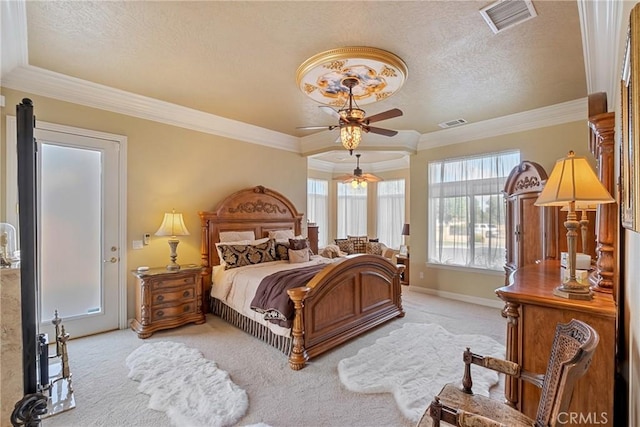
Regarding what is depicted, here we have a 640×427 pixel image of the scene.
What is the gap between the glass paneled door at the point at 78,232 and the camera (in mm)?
3436

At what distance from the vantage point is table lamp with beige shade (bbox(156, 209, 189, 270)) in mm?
3971

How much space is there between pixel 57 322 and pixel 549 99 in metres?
5.90

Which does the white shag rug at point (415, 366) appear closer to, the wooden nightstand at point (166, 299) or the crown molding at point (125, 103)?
the wooden nightstand at point (166, 299)

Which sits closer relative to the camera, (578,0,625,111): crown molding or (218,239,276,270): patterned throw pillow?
(578,0,625,111): crown molding

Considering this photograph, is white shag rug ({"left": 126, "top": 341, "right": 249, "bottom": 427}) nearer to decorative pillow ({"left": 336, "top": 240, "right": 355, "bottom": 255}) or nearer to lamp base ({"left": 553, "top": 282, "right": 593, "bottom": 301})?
lamp base ({"left": 553, "top": 282, "right": 593, "bottom": 301})

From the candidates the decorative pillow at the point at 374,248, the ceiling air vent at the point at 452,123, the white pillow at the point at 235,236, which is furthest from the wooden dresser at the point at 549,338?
the decorative pillow at the point at 374,248

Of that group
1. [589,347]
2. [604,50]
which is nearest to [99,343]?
[589,347]

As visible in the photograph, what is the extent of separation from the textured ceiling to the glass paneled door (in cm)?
87

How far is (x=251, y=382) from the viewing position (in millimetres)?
2648

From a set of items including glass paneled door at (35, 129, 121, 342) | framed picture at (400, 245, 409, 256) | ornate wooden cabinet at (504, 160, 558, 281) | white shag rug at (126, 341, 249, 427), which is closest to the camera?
white shag rug at (126, 341, 249, 427)

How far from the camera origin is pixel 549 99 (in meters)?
3.98

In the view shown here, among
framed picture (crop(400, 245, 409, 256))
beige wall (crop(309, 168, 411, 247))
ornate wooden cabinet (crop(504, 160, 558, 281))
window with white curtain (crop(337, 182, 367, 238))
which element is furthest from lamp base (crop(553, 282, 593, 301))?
window with white curtain (crop(337, 182, 367, 238))

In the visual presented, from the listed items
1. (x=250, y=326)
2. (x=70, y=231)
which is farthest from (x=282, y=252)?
A: (x=70, y=231)

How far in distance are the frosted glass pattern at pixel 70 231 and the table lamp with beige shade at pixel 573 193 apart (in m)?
4.57
